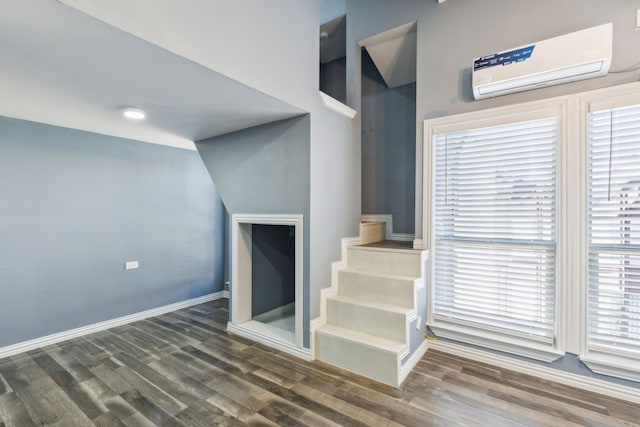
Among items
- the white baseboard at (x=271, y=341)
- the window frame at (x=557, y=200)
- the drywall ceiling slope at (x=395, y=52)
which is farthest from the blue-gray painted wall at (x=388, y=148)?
the white baseboard at (x=271, y=341)

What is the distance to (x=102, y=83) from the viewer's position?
2.01 m

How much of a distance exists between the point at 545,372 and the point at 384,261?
154cm

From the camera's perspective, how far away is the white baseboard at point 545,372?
2.15 metres

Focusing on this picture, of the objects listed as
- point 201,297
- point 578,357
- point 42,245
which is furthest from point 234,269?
point 578,357

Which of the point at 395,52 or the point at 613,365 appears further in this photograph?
the point at 395,52

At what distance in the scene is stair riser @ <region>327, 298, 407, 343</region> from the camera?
249 cm

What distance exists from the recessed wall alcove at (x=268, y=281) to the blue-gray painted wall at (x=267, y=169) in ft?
0.27

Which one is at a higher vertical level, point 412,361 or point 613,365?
point 613,365

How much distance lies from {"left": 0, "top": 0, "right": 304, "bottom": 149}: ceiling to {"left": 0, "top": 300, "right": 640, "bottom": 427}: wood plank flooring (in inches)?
87.5

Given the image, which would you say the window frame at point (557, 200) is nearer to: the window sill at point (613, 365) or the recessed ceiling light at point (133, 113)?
the window sill at point (613, 365)

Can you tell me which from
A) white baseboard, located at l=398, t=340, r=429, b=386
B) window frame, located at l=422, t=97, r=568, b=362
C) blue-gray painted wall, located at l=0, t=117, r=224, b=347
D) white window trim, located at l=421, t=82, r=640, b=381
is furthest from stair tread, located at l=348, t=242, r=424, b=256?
blue-gray painted wall, located at l=0, t=117, r=224, b=347

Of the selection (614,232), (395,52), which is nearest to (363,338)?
(614,232)

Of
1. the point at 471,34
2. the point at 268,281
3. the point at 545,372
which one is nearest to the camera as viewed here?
the point at 545,372

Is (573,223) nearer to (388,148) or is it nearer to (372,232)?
(372,232)
